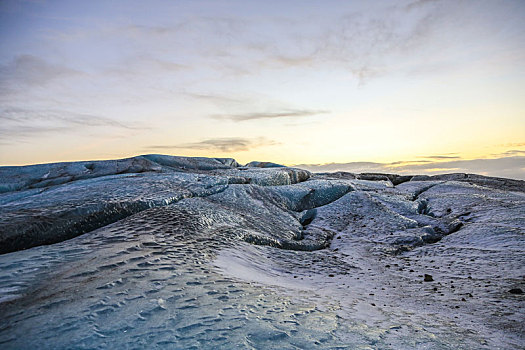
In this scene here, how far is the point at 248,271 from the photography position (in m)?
4.28

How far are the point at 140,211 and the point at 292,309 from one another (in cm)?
445

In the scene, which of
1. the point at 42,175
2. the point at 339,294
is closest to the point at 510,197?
the point at 339,294

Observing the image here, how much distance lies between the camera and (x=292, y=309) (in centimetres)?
291

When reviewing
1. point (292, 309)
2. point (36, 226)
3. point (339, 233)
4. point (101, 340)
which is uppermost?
point (36, 226)

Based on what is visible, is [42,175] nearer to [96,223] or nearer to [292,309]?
[96,223]

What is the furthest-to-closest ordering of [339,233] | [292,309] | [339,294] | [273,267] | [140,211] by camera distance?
[339,233]
[140,211]
[273,267]
[339,294]
[292,309]

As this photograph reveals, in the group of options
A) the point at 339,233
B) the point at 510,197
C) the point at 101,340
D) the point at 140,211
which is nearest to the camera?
the point at 101,340

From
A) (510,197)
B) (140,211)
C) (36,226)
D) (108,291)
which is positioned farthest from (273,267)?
(510,197)

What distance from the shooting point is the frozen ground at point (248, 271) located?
2434 millimetres

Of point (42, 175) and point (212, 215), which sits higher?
point (42, 175)

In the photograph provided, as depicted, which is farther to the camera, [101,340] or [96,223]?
[96,223]

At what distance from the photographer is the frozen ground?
2434 mm

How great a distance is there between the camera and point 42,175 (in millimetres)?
13289

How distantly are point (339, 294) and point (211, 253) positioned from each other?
1.86 meters
